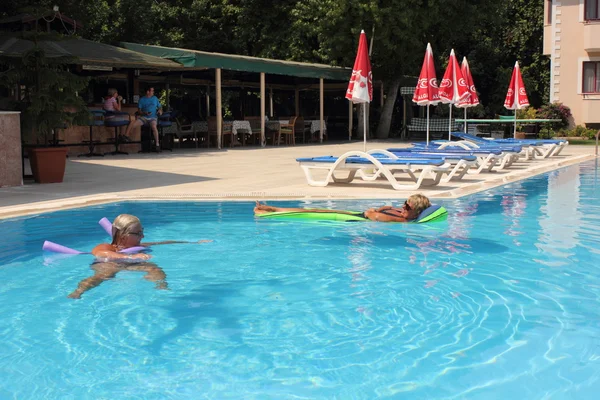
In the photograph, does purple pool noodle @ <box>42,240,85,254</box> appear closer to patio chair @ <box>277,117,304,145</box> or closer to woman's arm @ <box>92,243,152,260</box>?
woman's arm @ <box>92,243,152,260</box>

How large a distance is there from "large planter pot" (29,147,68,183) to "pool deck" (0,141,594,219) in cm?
25

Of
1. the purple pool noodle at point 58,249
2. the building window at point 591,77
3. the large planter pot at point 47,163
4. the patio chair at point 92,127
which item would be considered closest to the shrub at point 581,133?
the building window at point 591,77

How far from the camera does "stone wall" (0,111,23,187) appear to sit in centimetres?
1169

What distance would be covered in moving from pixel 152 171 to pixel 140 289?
9.08m

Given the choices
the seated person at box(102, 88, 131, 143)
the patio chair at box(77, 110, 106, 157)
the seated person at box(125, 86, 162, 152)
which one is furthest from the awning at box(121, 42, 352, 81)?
the patio chair at box(77, 110, 106, 157)

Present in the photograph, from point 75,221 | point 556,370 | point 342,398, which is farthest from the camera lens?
point 75,221

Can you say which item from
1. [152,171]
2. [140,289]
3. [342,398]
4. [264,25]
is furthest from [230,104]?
[342,398]

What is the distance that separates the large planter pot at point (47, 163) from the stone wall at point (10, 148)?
436mm

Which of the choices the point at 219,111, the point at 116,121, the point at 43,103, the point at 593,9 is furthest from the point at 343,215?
the point at 593,9

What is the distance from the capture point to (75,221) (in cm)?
932

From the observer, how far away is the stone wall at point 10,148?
11.7 m

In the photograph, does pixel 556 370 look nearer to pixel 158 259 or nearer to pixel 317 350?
pixel 317 350

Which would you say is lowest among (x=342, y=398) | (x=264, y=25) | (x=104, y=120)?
(x=342, y=398)

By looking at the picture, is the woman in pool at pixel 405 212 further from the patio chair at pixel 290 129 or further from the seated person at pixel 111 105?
the patio chair at pixel 290 129
